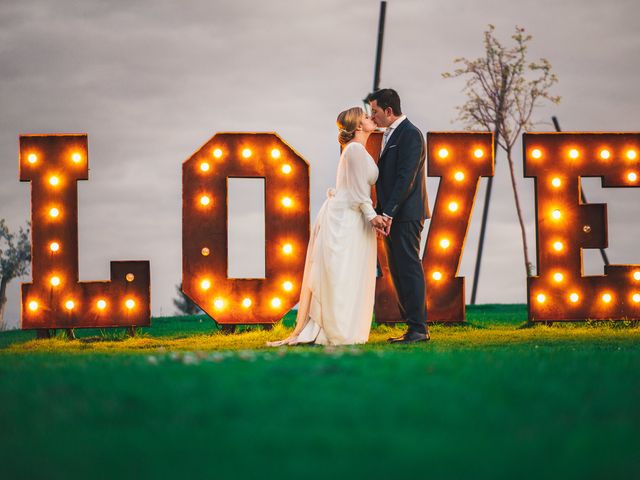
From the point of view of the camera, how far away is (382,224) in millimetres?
8781

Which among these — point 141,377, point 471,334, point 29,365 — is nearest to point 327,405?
point 141,377

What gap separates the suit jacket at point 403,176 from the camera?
8922 mm

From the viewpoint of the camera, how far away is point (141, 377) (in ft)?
16.2

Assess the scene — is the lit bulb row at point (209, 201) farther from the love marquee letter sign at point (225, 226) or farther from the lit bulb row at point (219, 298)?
the lit bulb row at point (219, 298)

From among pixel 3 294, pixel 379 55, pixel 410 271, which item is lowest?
pixel 3 294

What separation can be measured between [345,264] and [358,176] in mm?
1005

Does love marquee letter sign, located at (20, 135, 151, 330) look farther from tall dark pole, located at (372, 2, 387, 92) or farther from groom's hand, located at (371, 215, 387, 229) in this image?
tall dark pole, located at (372, 2, 387, 92)

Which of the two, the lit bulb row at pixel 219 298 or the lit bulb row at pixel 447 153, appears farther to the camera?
the lit bulb row at pixel 447 153

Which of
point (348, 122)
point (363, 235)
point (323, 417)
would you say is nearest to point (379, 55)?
point (348, 122)

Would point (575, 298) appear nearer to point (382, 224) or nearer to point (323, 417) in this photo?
point (382, 224)

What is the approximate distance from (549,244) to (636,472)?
29.1 feet

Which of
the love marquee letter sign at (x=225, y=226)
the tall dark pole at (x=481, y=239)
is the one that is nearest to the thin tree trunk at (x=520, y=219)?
the tall dark pole at (x=481, y=239)

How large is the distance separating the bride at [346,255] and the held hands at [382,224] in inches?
0.4

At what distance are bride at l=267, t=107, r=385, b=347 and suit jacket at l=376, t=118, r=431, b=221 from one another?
176 millimetres
